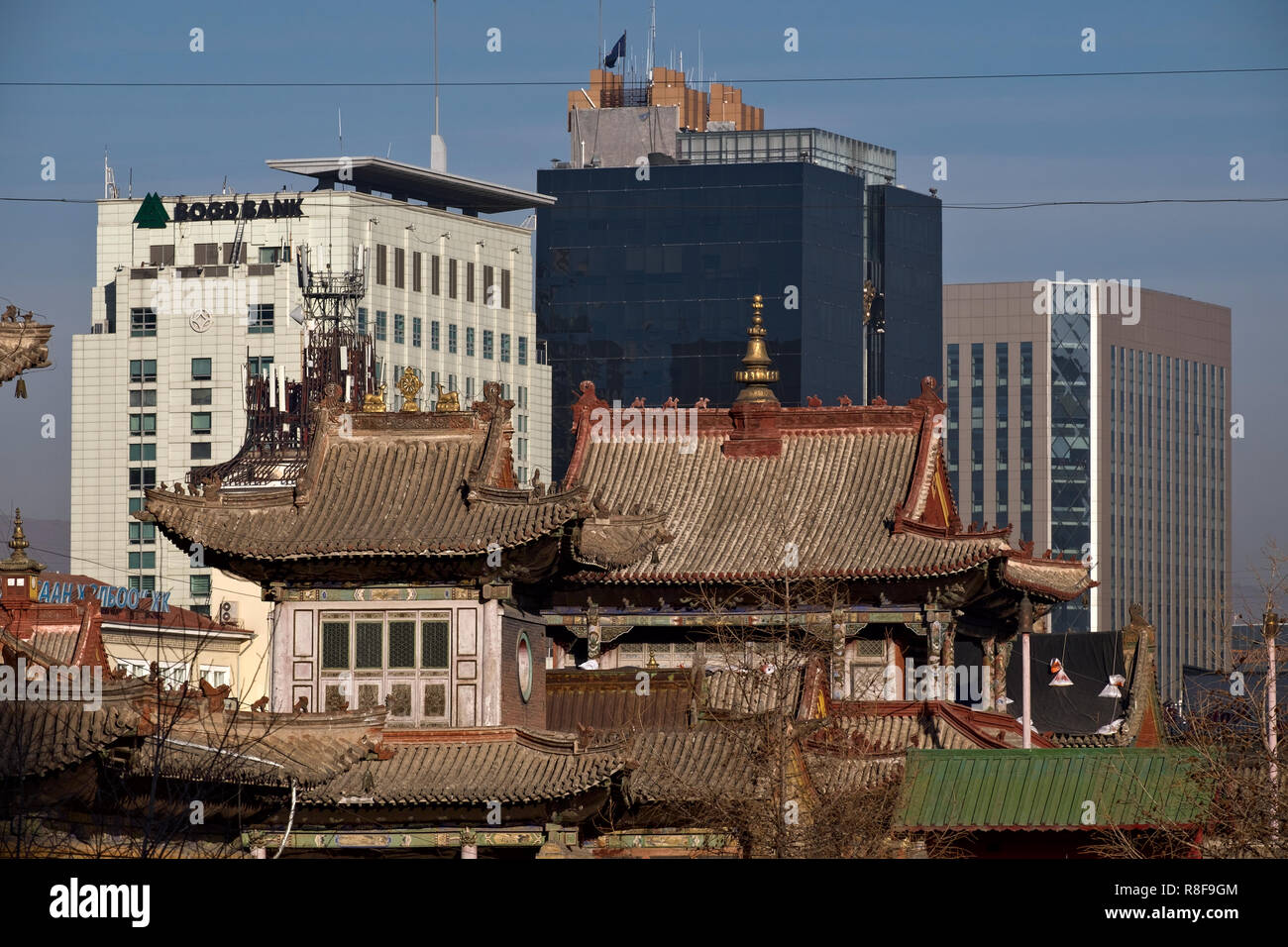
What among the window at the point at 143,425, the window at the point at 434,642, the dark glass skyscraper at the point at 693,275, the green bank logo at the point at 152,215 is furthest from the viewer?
the dark glass skyscraper at the point at 693,275

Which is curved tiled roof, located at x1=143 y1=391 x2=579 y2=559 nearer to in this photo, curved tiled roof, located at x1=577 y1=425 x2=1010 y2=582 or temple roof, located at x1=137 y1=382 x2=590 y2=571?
temple roof, located at x1=137 y1=382 x2=590 y2=571

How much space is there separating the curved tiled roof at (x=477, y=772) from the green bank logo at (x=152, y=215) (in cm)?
14005

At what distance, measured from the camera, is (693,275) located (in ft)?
626

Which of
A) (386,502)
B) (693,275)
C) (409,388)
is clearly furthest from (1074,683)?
(693,275)

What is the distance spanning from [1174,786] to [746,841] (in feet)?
26.2

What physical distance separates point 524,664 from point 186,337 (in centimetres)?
13901

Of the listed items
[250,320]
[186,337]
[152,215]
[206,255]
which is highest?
[152,215]

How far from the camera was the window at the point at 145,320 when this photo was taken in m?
176

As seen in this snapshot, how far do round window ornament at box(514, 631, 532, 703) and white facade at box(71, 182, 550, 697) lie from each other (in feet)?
434

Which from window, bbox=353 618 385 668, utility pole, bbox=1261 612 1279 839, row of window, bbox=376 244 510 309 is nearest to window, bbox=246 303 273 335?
row of window, bbox=376 244 510 309

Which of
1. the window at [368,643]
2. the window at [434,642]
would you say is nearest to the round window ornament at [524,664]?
the window at [434,642]

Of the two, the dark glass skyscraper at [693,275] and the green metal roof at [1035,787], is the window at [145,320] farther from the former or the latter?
the green metal roof at [1035,787]

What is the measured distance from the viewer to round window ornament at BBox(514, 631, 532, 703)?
40656mm

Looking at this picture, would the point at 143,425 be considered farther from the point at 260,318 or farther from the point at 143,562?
the point at 260,318
